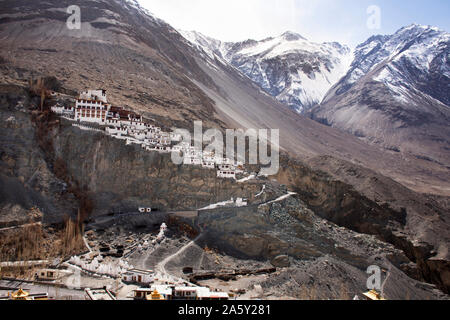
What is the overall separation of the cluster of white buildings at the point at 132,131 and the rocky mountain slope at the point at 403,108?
377 ft

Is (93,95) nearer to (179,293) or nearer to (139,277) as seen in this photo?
(139,277)

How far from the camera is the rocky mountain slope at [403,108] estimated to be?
151875 mm

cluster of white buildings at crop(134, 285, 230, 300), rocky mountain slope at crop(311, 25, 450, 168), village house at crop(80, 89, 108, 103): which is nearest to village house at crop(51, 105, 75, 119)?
village house at crop(80, 89, 108, 103)

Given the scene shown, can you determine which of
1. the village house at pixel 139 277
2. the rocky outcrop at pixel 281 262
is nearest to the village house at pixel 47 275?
the village house at pixel 139 277

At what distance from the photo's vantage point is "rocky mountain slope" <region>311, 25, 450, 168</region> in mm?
151875

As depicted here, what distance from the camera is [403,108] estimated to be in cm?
16525

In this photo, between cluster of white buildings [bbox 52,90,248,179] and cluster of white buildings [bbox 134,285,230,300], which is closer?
cluster of white buildings [bbox 134,285,230,300]

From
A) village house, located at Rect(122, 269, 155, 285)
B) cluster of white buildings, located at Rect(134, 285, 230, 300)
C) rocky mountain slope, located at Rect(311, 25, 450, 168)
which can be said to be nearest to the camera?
cluster of white buildings, located at Rect(134, 285, 230, 300)

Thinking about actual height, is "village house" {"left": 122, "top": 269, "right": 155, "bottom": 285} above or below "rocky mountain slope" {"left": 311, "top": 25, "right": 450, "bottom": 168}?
below

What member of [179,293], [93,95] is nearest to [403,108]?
[93,95]

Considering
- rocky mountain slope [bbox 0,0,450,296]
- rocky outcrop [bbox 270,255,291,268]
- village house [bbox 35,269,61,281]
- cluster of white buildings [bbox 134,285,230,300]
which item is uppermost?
rocky mountain slope [bbox 0,0,450,296]

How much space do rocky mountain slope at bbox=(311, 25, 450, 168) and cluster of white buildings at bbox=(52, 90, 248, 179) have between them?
114828 mm

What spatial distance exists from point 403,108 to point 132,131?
466 ft

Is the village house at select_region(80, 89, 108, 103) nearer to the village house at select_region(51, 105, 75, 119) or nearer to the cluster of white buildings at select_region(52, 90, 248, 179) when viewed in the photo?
the cluster of white buildings at select_region(52, 90, 248, 179)
